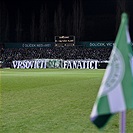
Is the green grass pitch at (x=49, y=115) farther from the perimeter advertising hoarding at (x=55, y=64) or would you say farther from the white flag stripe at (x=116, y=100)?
the perimeter advertising hoarding at (x=55, y=64)

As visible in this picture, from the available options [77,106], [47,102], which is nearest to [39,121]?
[77,106]

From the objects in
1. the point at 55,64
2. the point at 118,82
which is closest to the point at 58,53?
the point at 55,64

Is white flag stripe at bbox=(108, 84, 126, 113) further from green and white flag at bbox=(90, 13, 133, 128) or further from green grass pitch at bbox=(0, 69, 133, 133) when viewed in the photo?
green grass pitch at bbox=(0, 69, 133, 133)

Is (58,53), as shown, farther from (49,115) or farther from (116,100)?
(116,100)

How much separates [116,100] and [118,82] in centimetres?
16

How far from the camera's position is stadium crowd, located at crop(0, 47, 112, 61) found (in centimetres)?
4291

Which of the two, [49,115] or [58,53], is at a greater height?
[49,115]

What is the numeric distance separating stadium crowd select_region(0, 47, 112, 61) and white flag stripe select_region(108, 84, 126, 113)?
38.5m

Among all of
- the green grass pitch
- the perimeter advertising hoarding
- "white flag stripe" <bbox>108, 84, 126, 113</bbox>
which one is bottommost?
the perimeter advertising hoarding

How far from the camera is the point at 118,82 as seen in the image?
10.7 feet

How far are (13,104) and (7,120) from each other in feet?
6.86

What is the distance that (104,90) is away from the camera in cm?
319

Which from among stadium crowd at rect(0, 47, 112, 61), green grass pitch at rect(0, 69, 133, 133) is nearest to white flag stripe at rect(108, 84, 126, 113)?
green grass pitch at rect(0, 69, 133, 133)

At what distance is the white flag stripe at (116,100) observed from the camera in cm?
323
